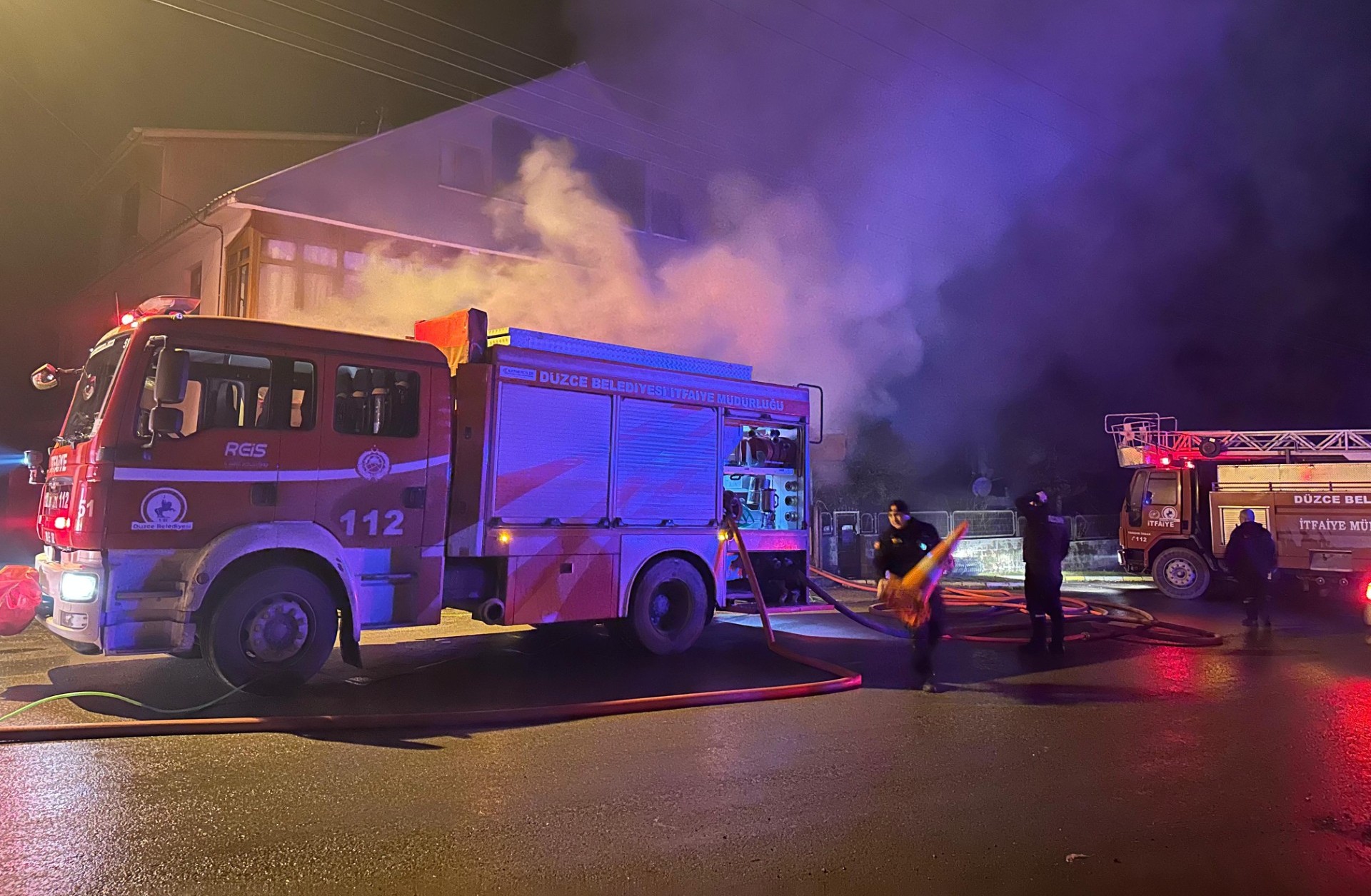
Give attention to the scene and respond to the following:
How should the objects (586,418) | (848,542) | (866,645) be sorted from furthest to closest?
(848,542)
(866,645)
(586,418)

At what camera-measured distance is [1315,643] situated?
9453 millimetres

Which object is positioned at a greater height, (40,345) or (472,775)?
(40,345)

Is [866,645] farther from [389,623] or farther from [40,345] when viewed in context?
[40,345]

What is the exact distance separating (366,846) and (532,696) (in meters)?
2.76

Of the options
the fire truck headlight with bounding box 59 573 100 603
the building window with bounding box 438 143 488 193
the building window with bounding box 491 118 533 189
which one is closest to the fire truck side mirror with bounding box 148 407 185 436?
the fire truck headlight with bounding box 59 573 100 603

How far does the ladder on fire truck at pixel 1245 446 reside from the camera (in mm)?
14789

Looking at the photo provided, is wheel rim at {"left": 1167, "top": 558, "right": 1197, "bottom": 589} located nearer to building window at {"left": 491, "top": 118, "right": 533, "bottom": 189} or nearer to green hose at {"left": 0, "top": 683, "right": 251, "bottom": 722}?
building window at {"left": 491, "top": 118, "right": 533, "bottom": 189}

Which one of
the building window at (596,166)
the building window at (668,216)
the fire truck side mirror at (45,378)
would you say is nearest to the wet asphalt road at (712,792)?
the fire truck side mirror at (45,378)

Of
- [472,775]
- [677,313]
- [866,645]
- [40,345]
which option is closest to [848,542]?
[677,313]

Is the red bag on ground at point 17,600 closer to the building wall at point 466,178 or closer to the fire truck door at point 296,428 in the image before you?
the fire truck door at point 296,428

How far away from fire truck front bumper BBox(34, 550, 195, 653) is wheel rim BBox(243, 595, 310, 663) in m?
0.36

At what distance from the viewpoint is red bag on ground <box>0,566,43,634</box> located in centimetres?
682

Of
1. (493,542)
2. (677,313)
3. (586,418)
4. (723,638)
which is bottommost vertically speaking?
(723,638)

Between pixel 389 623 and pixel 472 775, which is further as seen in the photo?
pixel 389 623
